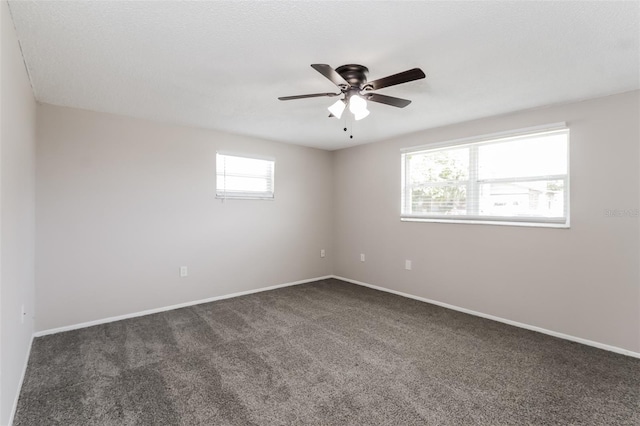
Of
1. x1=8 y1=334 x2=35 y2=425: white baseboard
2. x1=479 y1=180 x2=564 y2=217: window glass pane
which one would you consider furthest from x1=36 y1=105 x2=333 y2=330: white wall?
x1=479 y1=180 x2=564 y2=217: window glass pane

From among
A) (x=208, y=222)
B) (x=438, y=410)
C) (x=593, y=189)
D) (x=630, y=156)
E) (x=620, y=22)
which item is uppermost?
(x=620, y=22)

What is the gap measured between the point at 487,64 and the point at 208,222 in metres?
3.49

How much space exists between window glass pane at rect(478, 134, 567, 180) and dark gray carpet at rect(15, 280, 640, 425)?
65.2 inches

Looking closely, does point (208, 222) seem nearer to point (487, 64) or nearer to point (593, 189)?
point (487, 64)

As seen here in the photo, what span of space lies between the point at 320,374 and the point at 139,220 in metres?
2.69

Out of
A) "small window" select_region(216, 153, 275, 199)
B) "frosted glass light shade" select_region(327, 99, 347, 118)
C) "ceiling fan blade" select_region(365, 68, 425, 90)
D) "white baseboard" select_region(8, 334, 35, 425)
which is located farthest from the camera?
"small window" select_region(216, 153, 275, 199)

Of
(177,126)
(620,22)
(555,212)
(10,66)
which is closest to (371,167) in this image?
(555,212)

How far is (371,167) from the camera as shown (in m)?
4.89

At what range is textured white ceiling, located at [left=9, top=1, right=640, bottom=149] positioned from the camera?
5.55 feet

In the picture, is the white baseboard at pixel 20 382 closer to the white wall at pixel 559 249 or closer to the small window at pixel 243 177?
the small window at pixel 243 177

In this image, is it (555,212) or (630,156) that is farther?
(555,212)

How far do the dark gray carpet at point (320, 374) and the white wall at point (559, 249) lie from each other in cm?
29

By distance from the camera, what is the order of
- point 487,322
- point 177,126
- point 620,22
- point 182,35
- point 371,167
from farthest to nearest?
1. point 371,167
2. point 177,126
3. point 487,322
4. point 182,35
5. point 620,22

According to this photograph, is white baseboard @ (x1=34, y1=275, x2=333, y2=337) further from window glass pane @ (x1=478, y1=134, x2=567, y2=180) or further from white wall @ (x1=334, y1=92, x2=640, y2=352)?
window glass pane @ (x1=478, y1=134, x2=567, y2=180)
